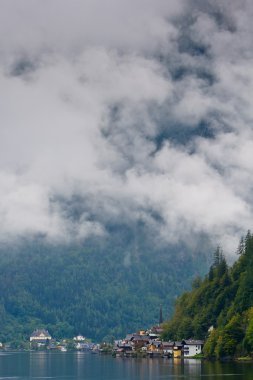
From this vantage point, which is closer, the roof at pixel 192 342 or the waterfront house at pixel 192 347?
the waterfront house at pixel 192 347

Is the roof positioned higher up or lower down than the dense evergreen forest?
lower down

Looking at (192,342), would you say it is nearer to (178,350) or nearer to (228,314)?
(178,350)

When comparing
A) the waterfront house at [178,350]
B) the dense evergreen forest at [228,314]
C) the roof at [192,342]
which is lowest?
the waterfront house at [178,350]

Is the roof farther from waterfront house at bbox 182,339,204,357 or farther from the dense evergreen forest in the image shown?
the dense evergreen forest

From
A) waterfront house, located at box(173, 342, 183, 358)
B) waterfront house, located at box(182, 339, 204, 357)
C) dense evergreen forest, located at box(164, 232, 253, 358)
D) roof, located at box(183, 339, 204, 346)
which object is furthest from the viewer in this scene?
waterfront house, located at box(173, 342, 183, 358)

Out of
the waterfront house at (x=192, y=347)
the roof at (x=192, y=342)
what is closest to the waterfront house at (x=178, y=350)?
the waterfront house at (x=192, y=347)

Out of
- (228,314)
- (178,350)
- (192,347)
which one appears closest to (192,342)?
(192,347)

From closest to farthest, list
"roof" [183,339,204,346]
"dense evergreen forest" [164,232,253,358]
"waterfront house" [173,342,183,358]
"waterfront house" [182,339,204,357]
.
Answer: "dense evergreen forest" [164,232,253,358] → "waterfront house" [182,339,204,357] → "roof" [183,339,204,346] → "waterfront house" [173,342,183,358]

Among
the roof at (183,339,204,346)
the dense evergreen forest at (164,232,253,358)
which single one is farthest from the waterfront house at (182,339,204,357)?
the dense evergreen forest at (164,232,253,358)

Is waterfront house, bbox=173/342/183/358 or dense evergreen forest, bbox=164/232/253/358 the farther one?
waterfront house, bbox=173/342/183/358

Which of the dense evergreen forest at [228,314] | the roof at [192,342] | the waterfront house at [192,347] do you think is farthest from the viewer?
the roof at [192,342]

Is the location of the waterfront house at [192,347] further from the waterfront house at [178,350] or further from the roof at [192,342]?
the waterfront house at [178,350]

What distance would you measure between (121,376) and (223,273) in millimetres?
70565

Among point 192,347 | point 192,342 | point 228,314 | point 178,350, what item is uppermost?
point 228,314
